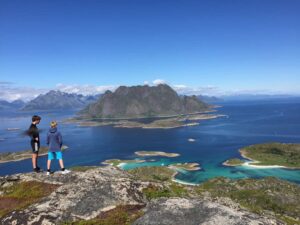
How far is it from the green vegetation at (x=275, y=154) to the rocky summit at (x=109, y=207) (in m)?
148

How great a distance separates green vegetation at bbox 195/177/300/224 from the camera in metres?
71.2

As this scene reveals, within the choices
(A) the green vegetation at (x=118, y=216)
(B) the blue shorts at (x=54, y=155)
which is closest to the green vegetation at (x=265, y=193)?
(B) the blue shorts at (x=54, y=155)

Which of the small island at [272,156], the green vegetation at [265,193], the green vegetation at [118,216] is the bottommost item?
the small island at [272,156]

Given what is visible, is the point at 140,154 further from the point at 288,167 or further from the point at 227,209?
the point at 227,209

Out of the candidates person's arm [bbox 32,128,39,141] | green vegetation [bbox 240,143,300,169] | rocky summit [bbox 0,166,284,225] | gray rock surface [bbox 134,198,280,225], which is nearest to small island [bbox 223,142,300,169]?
green vegetation [bbox 240,143,300,169]

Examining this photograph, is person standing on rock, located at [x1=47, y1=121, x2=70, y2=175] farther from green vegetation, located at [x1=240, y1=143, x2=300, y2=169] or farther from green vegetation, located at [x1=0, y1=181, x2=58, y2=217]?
green vegetation, located at [x1=240, y1=143, x2=300, y2=169]

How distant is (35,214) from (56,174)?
8.39m

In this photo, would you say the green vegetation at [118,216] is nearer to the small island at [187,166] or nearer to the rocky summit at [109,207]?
the rocky summit at [109,207]

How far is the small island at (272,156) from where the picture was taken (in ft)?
503

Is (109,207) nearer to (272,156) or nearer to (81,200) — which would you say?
(81,200)

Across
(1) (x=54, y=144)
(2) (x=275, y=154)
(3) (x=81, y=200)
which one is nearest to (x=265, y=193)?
(1) (x=54, y=144)

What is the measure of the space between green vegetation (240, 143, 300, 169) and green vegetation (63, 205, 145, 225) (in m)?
150

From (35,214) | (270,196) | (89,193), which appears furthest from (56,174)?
(270,196)

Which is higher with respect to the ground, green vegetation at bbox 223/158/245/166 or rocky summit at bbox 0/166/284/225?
rocky summit at bbox 0/166/284/225
